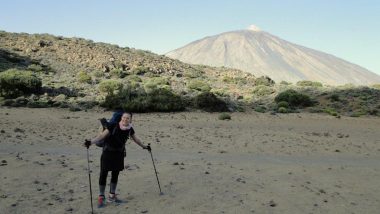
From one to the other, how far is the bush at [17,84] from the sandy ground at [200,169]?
7.36 metres

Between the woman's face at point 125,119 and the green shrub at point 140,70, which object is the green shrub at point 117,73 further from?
the woman's face at point 125,119

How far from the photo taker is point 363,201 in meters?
8.74

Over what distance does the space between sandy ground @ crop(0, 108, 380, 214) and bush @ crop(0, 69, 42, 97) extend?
7.36 metres

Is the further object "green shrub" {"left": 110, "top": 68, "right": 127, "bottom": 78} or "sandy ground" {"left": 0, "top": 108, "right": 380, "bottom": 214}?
"green shrub" {"left": 110, "top": 68, "right": 127, "bottom": 78}

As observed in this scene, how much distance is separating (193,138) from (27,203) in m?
9.83

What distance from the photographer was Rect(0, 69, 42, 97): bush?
92.5ft

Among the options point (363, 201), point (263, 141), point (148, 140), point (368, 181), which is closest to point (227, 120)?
point (263, 141)

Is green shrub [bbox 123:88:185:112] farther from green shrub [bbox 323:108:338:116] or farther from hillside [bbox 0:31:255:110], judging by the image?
green shrub [bbox 323:108:338:116]

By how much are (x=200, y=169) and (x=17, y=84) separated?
20.8 meters

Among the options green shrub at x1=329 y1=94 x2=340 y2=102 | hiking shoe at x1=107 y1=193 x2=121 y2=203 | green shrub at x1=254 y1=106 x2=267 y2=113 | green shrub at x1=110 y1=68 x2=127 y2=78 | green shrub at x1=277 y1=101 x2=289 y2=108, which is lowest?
hiking shoe at x1=107 y1=193 x2=121 y2=203

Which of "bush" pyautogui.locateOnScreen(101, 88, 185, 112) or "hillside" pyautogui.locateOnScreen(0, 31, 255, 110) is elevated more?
"hillside" pyautogui.locateOnScreen(0, 31, 255, 110)

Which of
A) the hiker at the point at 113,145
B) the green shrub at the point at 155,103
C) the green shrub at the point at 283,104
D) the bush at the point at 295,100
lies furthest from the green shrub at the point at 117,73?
the hiker at the point at 113,145

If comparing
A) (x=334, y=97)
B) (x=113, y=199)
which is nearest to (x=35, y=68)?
(x=334, y=97)

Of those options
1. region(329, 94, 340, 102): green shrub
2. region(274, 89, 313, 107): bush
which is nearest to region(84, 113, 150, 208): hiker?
region(274, 89, 313, 107): bush
